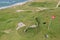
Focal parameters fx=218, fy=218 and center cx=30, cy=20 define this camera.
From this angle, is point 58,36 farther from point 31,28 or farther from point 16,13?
point 16,13

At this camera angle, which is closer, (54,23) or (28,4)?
(54,23)

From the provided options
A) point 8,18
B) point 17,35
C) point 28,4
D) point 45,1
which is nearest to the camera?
point 17,35

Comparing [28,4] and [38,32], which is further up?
[38,32]

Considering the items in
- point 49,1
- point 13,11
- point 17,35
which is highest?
point 17,35

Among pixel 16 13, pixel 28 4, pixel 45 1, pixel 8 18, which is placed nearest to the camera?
pixel 8 18

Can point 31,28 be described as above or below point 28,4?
above

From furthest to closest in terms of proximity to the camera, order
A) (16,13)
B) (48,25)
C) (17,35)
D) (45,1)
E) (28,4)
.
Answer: (45,1) < (28,4) < (16,13) < (48,25) < (17,35)

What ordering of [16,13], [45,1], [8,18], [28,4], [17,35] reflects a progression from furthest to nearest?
1. [45,1]
2. [28,4]
3. [16,13]
4. [8,18]
5. [17,35]

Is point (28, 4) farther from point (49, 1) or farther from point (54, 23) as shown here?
point (54, 23)

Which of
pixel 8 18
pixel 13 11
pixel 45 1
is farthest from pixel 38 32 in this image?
pixel 45 1

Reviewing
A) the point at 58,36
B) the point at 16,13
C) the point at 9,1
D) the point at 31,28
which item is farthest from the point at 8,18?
the point at 9,1
